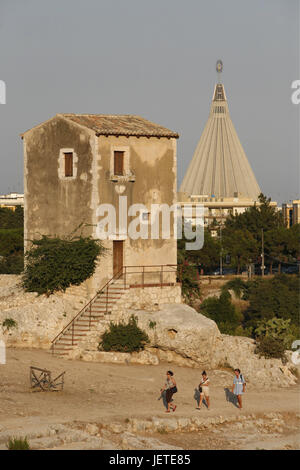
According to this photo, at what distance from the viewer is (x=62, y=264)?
31.6m

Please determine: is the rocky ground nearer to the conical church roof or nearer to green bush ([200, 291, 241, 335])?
green bush ([200, 291, 241, 335])

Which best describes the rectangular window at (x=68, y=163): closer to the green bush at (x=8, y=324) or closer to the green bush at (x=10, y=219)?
the green bush at (x=8, y=324)

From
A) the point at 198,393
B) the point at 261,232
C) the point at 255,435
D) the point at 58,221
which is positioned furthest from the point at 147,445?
the point at 261,232

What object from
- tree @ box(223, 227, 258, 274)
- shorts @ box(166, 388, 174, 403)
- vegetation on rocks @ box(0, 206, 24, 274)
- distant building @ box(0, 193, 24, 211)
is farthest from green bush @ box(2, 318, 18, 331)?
distant building @ box(0, 193, 24, 211)

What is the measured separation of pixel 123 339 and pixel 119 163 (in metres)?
6.54

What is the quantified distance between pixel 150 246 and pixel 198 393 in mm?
7926

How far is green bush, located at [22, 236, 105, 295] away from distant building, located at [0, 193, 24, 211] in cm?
10110

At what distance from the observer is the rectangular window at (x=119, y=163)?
3234 cm

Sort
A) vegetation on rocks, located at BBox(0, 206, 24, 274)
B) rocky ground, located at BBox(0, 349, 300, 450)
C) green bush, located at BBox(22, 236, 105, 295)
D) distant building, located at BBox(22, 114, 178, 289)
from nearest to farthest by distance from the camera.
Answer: rocky ground, located at BBox(0, 349, 300, 450)
green bush, located at BBox(22, 236, 105, 295)
distant building, located at BBox(22, 114, 178, 289)
vegetation on rocks, located at BBox(0, 206, 24, 274)

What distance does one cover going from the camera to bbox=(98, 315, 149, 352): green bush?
2972 centimetres

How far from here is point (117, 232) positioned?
32219mm

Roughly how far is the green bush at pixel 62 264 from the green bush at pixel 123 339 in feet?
8.81

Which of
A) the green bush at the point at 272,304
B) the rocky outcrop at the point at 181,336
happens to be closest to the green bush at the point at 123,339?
the rocky outcrop at the point at 181,336
